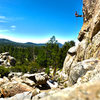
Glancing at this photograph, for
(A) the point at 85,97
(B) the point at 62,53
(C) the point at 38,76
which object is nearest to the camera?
(A) the point at 85,97

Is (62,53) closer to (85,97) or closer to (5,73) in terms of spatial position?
(5,73)

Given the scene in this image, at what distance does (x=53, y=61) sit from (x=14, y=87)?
64.3 feet

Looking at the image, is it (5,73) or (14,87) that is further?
(5,73)

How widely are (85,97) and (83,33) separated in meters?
24.4

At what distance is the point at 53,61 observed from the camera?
33.2 meters

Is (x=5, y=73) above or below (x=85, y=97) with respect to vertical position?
below

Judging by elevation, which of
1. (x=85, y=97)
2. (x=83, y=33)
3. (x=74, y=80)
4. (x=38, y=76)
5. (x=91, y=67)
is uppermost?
(x=83, y=33)

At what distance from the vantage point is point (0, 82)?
18.7 metres

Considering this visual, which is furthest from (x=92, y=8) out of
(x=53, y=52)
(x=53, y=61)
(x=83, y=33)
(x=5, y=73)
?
(x=5, y=73)

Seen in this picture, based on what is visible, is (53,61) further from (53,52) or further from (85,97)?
(85,97)

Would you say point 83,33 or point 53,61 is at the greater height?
point 83,33

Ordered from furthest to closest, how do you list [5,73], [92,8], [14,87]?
[5,73] → [92,8] → [14,87]

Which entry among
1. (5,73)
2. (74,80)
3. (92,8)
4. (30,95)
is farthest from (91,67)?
(5,73)

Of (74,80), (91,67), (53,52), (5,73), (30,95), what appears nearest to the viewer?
(91,67)
